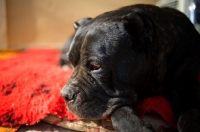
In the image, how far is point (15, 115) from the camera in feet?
4.44

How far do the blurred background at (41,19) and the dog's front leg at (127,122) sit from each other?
3.57ft

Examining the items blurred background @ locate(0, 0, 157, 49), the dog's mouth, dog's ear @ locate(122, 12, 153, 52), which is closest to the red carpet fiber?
the dog's mouth

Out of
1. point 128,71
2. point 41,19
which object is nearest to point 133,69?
point 128,71

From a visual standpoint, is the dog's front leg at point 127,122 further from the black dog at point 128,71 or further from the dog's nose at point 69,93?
the dog's nose at point 69,93

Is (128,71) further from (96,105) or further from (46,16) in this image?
(46,16)

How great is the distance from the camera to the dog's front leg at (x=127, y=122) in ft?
3.50

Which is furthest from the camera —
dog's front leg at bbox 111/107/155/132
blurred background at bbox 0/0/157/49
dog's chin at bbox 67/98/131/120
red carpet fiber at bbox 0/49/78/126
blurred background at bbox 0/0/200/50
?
blurred background at bbox 0/0/157/49

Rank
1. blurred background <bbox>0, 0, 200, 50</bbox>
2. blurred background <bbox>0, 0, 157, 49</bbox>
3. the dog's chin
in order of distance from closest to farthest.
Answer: the dog's chin < blurred background <bbox>0, 0, 200, 50</bbox> < blurred background <bbox>0, 0, 157, 49</bbox>

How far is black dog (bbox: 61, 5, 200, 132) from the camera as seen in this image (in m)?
1.19

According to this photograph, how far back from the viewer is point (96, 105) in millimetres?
1194

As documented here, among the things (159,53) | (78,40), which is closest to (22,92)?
(78,40)

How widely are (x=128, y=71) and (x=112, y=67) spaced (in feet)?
0.27

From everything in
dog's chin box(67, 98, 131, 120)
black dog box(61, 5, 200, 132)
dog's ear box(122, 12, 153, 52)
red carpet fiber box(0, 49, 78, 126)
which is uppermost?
dog's ear box(122, 12, 153, 52)

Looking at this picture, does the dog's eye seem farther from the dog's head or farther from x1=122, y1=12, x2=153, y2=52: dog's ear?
x1=122, y1=12, x2=153, y2=52: dog's ear
